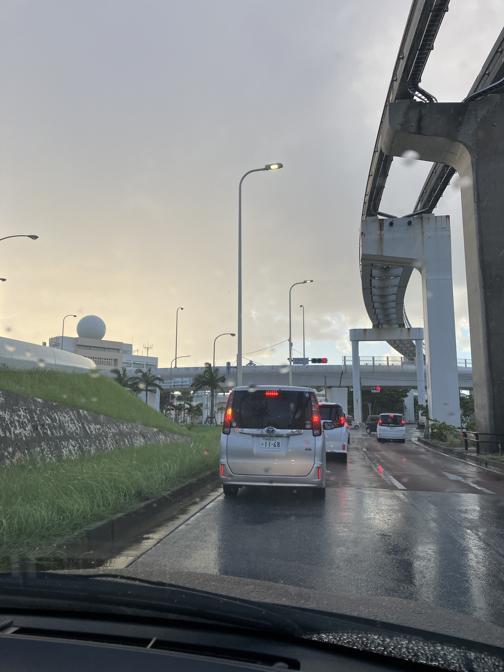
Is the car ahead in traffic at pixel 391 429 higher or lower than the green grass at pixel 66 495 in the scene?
higher

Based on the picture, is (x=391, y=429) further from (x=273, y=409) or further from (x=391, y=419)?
(x=273, y=409)

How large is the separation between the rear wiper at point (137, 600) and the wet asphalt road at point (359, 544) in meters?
0.57

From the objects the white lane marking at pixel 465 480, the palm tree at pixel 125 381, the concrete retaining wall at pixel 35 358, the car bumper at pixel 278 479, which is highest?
the palm tree at pixel 125 381

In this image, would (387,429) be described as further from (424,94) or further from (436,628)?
(436,628)

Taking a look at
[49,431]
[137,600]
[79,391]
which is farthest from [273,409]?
[79,391]

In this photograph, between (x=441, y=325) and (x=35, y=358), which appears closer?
(x=35, y=358)

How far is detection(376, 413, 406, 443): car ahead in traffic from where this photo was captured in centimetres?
3366

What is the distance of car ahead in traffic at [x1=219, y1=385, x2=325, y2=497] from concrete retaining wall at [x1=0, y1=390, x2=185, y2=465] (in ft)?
18.2

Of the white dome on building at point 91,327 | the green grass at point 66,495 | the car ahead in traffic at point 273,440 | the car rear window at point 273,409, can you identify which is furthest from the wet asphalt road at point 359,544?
the white dome on building at point 91,327

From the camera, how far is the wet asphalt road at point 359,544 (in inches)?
196

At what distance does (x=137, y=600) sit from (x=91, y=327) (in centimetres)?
8252

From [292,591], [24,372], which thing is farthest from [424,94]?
[292,591]

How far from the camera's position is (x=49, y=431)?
15000mm

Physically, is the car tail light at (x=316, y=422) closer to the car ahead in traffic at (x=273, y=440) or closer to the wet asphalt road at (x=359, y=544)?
the car ahead in traffic at (x=273, y=440)
